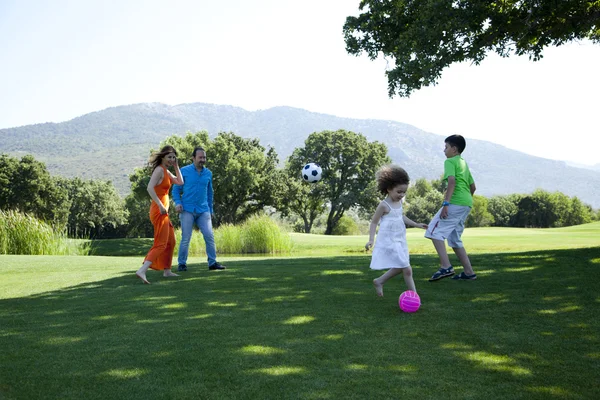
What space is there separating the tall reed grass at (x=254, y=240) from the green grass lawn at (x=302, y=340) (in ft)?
57.1

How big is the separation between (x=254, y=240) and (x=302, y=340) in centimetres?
2139

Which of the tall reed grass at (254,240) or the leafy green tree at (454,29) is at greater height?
the leafy green tree at (454,29)

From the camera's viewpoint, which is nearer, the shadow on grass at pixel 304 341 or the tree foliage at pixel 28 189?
the shadow on grass at pixel 304 341

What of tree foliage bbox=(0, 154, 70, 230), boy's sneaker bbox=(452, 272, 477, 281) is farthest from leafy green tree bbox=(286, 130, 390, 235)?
boy's sneaker bbox=(452, 272, 477, 281)

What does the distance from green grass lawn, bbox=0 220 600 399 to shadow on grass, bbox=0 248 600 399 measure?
0.05 ft

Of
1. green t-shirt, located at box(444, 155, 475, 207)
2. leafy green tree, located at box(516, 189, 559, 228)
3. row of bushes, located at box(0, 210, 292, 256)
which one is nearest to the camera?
green t-shirt, located at box(444, 155, 475, 207)

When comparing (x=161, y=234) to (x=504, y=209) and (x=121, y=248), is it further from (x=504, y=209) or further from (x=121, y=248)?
(x=504, y=209)

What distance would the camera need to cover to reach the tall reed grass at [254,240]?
84.6ft

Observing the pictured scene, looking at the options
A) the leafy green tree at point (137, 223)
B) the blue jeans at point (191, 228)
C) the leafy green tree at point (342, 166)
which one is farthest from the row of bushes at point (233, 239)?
the leafy green tree at point (137, 223)

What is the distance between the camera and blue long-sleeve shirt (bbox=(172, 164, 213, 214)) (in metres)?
9.51

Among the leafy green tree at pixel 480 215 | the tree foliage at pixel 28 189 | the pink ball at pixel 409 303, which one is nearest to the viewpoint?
the pink ball at pixel 409 303

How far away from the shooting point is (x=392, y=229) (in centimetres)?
626

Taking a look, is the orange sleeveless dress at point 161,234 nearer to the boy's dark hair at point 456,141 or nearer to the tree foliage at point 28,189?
the boy's dark hair at point 456,141

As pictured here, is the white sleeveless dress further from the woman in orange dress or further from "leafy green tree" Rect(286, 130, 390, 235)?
"leafy green tree" Rect(286, 130, 390, 235)
